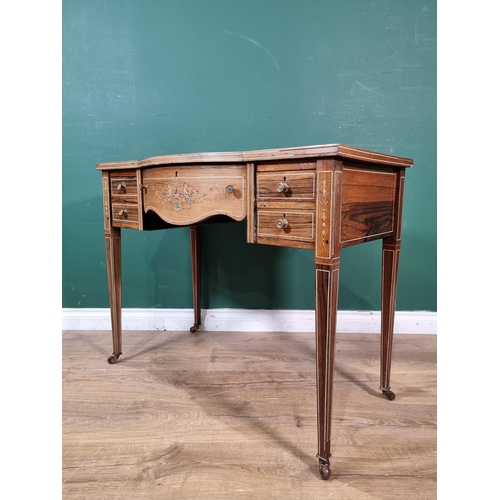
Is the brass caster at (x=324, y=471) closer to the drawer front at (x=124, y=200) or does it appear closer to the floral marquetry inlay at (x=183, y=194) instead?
the floral marquetry inlay at (x=183, y=194)

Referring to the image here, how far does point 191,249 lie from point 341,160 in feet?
4.31

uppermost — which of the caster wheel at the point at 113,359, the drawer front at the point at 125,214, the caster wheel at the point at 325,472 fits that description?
the drawer front at the point at 125,214

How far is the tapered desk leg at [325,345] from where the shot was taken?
114 cm

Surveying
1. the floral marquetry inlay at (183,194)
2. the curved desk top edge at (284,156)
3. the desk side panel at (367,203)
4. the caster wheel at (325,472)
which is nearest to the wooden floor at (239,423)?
the caster wheel at (325,472)

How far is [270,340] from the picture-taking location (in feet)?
7.26

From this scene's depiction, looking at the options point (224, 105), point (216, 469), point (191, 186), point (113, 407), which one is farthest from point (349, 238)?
point (224, 105)

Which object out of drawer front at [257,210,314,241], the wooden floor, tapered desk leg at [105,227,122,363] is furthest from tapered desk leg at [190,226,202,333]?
drawer front at [257,210,314,241]

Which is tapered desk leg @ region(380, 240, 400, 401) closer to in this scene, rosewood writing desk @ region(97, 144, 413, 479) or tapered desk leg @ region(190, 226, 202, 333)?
rosewood writing desk @ region(97, 144, 413, 479)

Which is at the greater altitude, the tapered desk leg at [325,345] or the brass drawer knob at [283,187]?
the brass drawer knob at [283,187]

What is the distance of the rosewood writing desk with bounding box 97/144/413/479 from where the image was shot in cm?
112

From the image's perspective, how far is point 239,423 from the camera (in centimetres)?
142

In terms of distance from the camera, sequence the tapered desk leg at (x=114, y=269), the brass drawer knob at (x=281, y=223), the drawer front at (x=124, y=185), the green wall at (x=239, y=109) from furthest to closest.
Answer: the green wall at (x=239, y=109), the tapered desk leg at (x=114, y=269), the drawer front at (x=124, y=185), the brass drawer knob at (x=281, y=223)

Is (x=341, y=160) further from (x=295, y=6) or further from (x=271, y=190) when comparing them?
(x=295, y=6)

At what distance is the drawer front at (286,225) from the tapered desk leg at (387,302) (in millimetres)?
539
